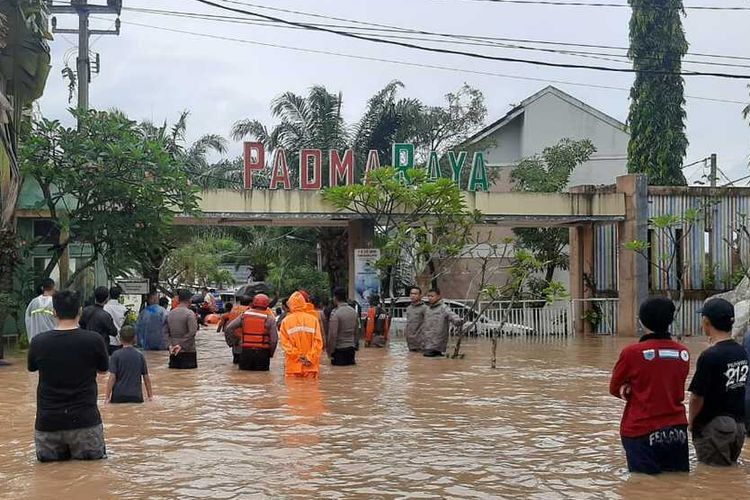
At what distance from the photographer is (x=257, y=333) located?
15242mm

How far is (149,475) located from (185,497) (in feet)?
2.89

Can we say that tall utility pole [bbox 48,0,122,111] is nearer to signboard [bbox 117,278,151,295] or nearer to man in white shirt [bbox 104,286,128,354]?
signboard [bbox 117,278,151,295]

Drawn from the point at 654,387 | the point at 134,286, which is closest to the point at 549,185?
the point at 134,286

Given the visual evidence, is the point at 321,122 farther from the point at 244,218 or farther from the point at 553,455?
the point at 553,455

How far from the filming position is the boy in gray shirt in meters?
10.2

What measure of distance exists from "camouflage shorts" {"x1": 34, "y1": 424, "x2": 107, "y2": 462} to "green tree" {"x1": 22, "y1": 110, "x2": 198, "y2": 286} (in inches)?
466

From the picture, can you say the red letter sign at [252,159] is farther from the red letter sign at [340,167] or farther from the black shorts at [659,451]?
the black shorts at [659,451]

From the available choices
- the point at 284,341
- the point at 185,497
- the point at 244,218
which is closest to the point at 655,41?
the point at 244,218

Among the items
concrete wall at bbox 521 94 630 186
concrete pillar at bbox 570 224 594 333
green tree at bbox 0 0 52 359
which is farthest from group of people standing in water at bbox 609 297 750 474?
concrete wall at bbox 521 94 630 186

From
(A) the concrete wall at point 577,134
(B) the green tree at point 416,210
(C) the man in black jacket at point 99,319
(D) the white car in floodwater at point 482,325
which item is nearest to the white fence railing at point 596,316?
(D) the white car in floodwater at point 482,325

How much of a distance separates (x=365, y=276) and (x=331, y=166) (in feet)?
10.6

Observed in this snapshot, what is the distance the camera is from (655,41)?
3469 cm

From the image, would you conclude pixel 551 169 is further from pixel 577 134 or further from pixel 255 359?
pixel 255 359

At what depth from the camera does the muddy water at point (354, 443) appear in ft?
23.8
